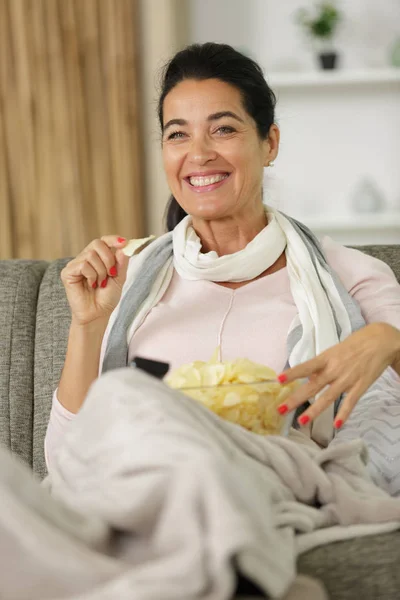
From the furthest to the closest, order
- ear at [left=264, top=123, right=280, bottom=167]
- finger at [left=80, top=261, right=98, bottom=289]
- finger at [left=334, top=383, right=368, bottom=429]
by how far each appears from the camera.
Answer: ear at [left=264, top=123, right=280, bottom=167]
finger at [left=80, top=261, right=98, bottom=289]
finger at [left=334, top=383, right=368, bottom=429]

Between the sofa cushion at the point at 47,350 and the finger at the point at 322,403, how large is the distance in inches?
29.5

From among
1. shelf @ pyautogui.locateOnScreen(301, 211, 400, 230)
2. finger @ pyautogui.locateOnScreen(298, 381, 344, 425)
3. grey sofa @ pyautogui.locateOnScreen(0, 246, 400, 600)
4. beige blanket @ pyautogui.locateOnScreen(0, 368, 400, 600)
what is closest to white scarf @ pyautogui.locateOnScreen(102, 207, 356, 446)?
grey sofa @ pyautogui.locateOnScreen(0, 246, 400, 600)

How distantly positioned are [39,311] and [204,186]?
500mm

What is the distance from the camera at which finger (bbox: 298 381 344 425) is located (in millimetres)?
1274

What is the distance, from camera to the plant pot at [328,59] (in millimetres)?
3613

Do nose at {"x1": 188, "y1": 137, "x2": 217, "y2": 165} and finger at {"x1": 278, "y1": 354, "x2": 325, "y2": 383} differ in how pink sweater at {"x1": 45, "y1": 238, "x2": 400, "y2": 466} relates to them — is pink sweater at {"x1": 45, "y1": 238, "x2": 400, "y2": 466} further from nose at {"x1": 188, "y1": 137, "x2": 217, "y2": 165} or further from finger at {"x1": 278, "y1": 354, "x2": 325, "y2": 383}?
finger at {"x1": 278, "y1": 354, "x2": 325, "y2": 383}

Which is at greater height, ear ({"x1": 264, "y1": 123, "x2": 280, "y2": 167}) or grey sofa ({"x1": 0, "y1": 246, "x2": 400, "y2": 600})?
ear ({"x1": 264, "y1": 123, "x2": 280, "y2": 167})

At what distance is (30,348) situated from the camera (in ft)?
6.43

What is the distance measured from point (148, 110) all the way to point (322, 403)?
8.17 feet

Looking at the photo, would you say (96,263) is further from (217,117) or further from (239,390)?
(239,390)

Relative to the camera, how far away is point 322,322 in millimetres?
1704

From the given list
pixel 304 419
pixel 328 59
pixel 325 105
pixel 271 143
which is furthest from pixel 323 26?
pixel 304 419

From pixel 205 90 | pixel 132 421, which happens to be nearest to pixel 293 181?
pixel 205 90

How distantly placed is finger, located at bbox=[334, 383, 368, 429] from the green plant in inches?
101
